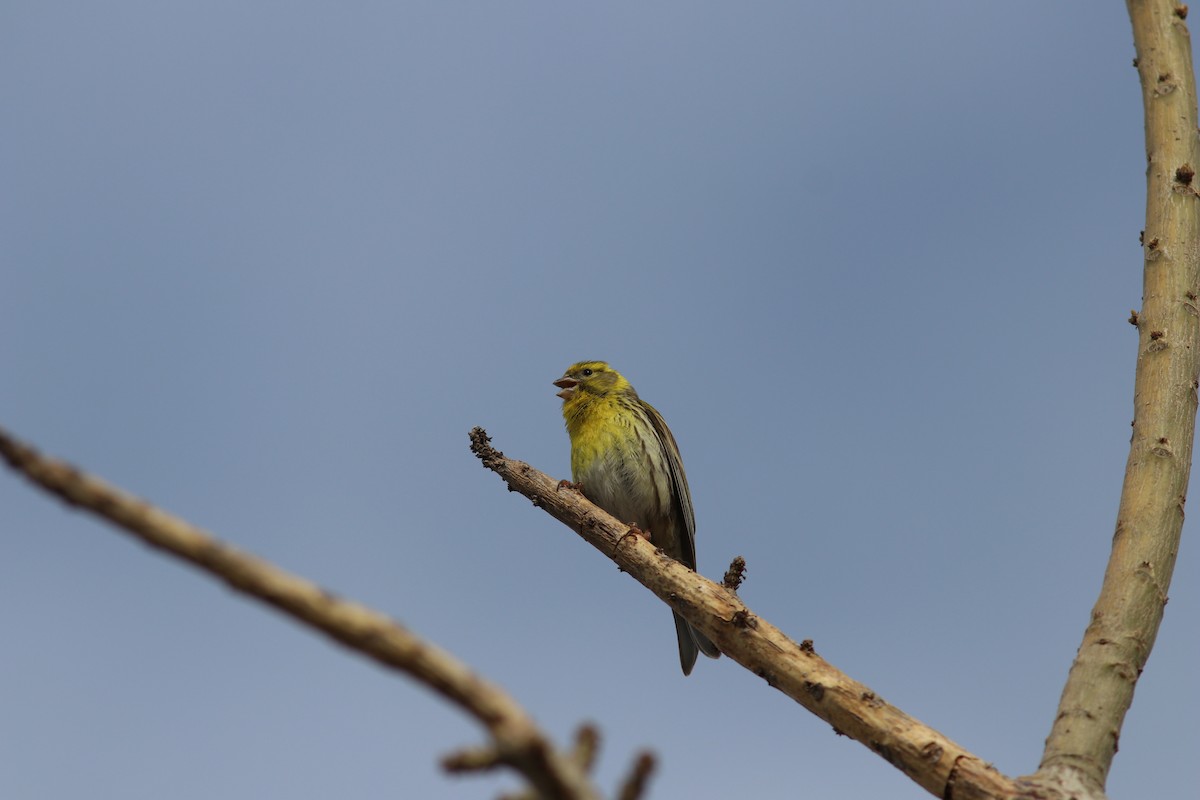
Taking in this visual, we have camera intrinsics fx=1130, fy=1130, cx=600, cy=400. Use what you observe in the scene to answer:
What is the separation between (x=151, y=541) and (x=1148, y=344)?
476 centimetres

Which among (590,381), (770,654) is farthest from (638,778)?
(590,381)

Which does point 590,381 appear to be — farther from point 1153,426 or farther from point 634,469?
point 1153,426

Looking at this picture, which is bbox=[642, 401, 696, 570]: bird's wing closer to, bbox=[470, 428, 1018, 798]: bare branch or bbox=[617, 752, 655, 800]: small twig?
bbox=[470, 428, 1018, 798]: bare branch

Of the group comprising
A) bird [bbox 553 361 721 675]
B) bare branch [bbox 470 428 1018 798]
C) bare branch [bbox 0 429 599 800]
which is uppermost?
bird [bbox 553 361 721 675]

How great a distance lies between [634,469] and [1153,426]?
17.0ft

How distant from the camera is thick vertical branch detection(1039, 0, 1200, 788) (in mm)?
4352

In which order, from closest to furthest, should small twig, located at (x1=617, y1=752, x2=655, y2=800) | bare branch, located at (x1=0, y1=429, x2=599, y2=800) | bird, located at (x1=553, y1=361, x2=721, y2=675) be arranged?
1. small twig, located at (x1=617, y1=752, x2=655, y2=800)
2. bare branch, located at (x1=0, y1=429, x2=599, y2=800)
3. bird, located at (x1=553, y1=361, x2=721, y2=675)

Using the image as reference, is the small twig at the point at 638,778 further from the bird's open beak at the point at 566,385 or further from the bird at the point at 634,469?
the bird's open beak at the point at 566,385

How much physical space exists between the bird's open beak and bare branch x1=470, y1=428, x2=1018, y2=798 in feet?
9.70

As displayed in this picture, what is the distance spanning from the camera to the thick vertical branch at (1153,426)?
4.35m

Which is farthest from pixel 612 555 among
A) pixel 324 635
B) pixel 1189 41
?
pixel 324 635

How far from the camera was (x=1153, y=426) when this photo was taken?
502 centimetres

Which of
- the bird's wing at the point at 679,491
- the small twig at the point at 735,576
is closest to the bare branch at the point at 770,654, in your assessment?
the small twig at the point at 735,576

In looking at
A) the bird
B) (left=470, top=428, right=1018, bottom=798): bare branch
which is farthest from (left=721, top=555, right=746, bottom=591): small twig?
the bird
